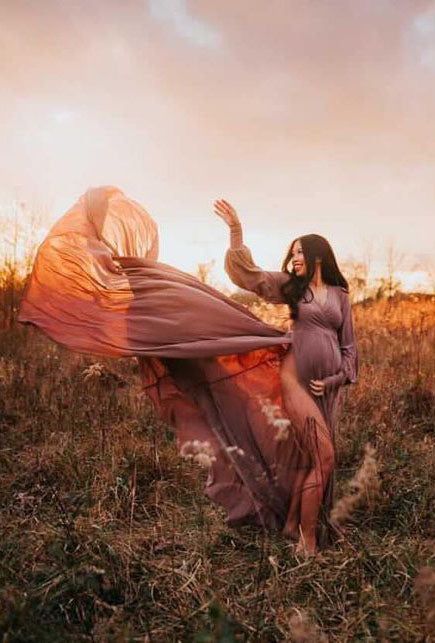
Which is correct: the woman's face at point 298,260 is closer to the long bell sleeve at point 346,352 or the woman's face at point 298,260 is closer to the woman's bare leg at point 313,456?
the long bell sleeve at point 346,352

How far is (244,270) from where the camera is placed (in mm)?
3684

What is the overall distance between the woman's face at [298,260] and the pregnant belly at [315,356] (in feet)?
1.30

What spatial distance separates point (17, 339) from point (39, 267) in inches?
186

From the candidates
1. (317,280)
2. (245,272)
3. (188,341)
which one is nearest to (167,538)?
(188,341)

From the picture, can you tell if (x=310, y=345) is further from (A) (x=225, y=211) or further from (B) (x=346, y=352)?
(A) (x=225, y=211)

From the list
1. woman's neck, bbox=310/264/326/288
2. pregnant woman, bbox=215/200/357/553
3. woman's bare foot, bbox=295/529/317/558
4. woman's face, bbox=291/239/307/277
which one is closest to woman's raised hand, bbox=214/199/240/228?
pregnant woman, bbox=215/200/357/553

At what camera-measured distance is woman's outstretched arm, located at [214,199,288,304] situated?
144 inches

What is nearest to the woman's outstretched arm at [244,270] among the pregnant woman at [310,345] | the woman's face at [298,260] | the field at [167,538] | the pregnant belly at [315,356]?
the pregnant woman at [310,345]

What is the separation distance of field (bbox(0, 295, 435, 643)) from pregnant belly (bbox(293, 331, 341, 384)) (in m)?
0.97

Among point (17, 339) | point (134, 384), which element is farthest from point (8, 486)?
point (17, 339)

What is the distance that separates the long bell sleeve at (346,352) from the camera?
3566mm

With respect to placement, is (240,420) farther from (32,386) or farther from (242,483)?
(32,386)

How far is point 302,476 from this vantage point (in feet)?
11.7

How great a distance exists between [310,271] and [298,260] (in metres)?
0.11
